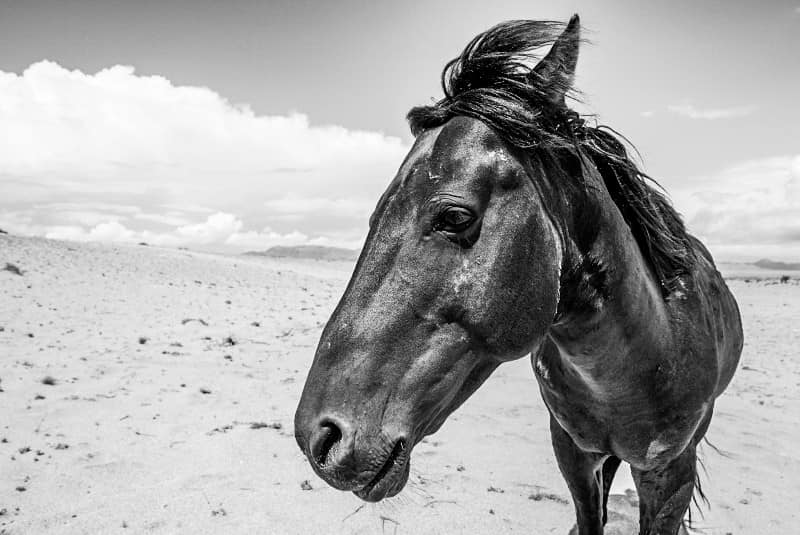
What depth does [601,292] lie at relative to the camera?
167cm

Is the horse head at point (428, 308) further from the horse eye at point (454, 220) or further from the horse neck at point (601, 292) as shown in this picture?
the horse neck at point (601, 292)

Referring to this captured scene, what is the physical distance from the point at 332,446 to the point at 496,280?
594 mm

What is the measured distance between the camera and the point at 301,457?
4.52 metres

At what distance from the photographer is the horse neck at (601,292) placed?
5.33 feet

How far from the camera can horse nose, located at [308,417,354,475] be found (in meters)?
1.25

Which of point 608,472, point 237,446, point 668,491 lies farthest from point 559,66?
point 237,446

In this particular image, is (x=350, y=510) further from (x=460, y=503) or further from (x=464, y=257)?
(x=464, y=257)

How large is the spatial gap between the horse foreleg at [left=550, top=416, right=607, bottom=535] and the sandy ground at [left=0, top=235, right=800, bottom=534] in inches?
40.3

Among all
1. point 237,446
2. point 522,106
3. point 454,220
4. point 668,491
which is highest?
point 522,106

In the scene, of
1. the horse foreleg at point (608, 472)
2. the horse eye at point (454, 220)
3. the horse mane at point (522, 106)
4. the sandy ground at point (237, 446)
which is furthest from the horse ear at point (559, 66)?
the sandy ground at point (237, 446)

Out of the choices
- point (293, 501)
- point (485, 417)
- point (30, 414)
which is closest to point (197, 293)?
point (30, 414)

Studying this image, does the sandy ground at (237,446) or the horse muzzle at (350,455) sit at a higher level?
the horse muzzle at (350,455)

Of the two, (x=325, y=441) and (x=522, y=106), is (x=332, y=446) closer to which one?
(x=325, y=441)

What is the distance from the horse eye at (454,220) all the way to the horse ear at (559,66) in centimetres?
49
